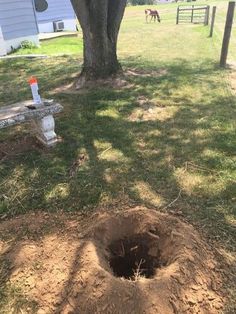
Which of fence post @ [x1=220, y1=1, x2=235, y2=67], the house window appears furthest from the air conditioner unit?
fence post @ [x1=220, y1=1, x2=235, y2=67]

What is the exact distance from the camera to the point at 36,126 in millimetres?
5312

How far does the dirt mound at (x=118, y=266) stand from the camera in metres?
Answer: 2.74

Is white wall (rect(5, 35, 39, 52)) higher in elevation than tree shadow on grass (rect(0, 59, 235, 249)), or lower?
lower

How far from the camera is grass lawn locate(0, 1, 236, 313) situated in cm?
400

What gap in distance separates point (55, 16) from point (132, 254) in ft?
63.5

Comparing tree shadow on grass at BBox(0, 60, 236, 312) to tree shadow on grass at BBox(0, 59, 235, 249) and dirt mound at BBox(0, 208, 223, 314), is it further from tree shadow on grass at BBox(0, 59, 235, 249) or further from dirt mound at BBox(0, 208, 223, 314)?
dirt mound at BBox(0, 208, 223, 314)

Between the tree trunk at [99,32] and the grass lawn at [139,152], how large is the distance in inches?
23.0

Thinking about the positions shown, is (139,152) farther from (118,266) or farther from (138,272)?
(138,272)

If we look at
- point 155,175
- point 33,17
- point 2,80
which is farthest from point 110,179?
point 33,17

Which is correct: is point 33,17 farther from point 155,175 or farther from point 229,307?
point 229,307

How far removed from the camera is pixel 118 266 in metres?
3.38

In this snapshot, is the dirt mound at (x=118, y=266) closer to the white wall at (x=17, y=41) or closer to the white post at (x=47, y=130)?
the white post at (x=47, y=130)

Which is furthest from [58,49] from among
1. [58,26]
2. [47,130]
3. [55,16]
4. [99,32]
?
[47,130]

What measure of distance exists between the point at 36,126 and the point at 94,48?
123 inches
